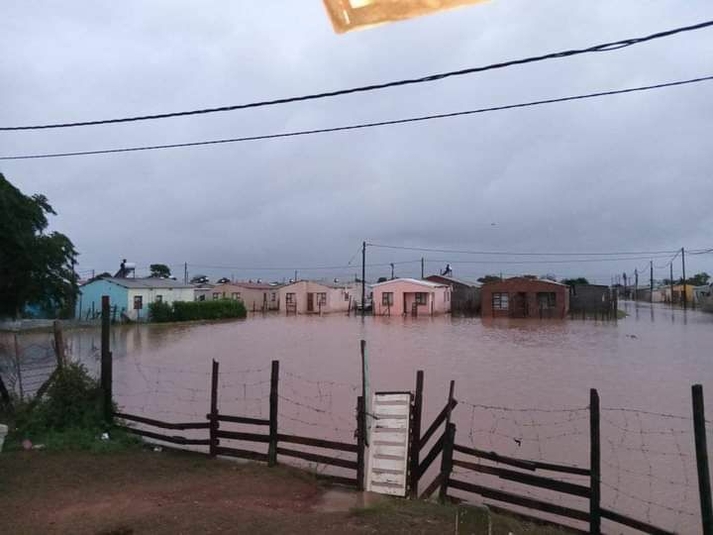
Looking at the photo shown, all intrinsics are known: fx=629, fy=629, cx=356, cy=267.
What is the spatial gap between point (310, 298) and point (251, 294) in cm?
1026

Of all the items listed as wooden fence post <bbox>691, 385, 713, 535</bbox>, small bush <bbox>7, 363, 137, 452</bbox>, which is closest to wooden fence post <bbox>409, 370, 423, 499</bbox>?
wooden fence post <bbox>691, 385, 713, 535</bbox>

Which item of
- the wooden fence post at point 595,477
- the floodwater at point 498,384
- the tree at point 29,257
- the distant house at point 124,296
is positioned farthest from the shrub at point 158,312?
the wooden fence post at point 595,477

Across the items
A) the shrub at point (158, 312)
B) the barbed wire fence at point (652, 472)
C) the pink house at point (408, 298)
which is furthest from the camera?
the pink house at point (408, 298)

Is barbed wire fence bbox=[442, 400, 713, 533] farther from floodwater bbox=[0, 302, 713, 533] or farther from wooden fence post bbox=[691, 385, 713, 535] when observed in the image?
wooden fence post bbox=[691, 385, 713, 535]

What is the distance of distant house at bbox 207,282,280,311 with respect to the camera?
72.3m

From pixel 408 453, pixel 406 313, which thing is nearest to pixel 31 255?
pixel 408 453

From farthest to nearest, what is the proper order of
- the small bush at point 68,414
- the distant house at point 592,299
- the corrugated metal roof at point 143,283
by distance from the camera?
the distant house at point 592,299
the corrugated metal roof at point 143,283
the small bush at point 68,414

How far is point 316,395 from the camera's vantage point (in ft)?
49.4

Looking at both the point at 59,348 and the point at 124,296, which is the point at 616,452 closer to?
the point at 59,348

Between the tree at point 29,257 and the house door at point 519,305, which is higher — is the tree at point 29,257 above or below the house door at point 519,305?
above

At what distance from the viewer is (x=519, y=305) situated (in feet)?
173

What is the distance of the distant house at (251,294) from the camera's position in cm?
7231

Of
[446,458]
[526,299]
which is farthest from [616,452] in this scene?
[526,299]

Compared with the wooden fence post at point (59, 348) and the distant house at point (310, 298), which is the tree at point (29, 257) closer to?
the wooden fence post at point (59, 348)
